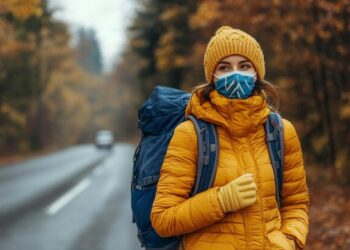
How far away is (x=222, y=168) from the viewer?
2.62 m

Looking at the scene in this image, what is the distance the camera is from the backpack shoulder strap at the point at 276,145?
2709mm

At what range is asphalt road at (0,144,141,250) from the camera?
8.98m

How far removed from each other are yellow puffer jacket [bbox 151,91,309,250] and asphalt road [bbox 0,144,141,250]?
6014 mm

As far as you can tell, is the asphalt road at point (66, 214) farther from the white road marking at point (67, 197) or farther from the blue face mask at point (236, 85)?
the blue face mask at point (236, 85)

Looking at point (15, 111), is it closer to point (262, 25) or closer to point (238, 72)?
point (262, 25)

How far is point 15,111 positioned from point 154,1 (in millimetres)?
17220

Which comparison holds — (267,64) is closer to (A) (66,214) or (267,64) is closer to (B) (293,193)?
(A) (66,214)

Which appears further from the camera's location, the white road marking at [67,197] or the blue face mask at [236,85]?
the white road marking at [67,197]

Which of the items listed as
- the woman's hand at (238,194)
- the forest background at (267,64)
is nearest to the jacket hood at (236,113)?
the woman's hand at (238,194)

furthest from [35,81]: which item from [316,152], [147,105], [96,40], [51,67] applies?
[96,40]

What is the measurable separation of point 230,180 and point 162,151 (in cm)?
41

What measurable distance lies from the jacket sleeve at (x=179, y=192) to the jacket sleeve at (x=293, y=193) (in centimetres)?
44

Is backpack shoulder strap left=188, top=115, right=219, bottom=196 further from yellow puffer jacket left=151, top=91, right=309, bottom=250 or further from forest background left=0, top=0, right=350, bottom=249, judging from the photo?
forest background left=0, top=0, right=350, bottom=249

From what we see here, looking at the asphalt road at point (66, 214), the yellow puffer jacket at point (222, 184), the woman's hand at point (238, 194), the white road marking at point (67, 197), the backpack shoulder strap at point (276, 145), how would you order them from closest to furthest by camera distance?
1. the woman's hand at point (238, 194)
2. the yellow puffer jacket at point (222, 184)
3. the backpack shoulder strap at point (276, 145)
4. the asphalt road at point (66, 214)
5. the white road marking at point (67, 197)
